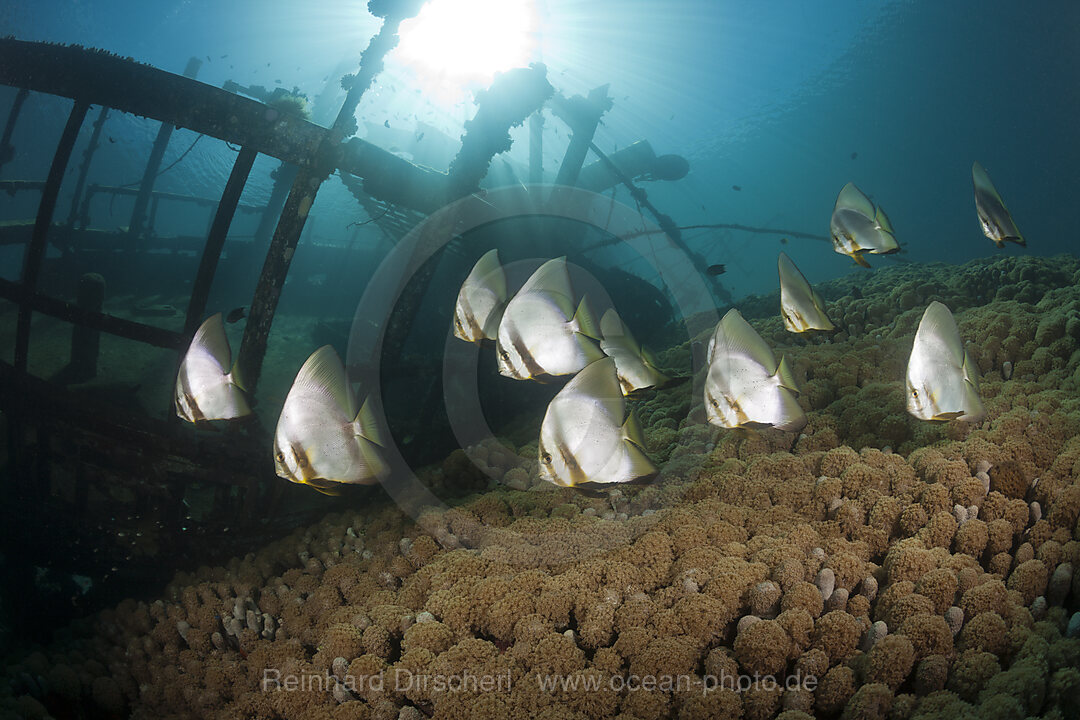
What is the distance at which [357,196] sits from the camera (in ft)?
41.0

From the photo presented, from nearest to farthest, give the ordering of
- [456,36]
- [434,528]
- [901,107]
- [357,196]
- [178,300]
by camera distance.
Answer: [434,528], [357,196], [178,300], [456,36], [901,107]

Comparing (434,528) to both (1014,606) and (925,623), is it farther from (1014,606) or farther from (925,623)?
(1014,606)

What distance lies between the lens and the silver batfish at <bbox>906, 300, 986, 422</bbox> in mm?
2221

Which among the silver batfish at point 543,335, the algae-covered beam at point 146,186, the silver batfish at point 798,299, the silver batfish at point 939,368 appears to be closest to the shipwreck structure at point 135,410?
the silver batfish at point 543,335

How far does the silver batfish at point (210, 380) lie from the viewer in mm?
2619

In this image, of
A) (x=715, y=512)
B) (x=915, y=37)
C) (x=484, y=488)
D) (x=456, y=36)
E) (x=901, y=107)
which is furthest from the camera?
(x=901, y=107)

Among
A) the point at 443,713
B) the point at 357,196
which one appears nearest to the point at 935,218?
the point at 357,196

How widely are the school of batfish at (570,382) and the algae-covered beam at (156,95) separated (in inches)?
103

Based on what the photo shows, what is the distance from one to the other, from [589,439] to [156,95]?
16.8 ft

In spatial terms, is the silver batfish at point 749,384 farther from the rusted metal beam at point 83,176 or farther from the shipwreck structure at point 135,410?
the rusted metal beam at point 83,176

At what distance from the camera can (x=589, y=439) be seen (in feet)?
6.29

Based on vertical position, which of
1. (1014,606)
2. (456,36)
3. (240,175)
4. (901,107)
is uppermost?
(901,107)

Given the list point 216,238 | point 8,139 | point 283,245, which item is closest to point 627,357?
point 283,245

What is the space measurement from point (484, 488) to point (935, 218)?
365 ft
